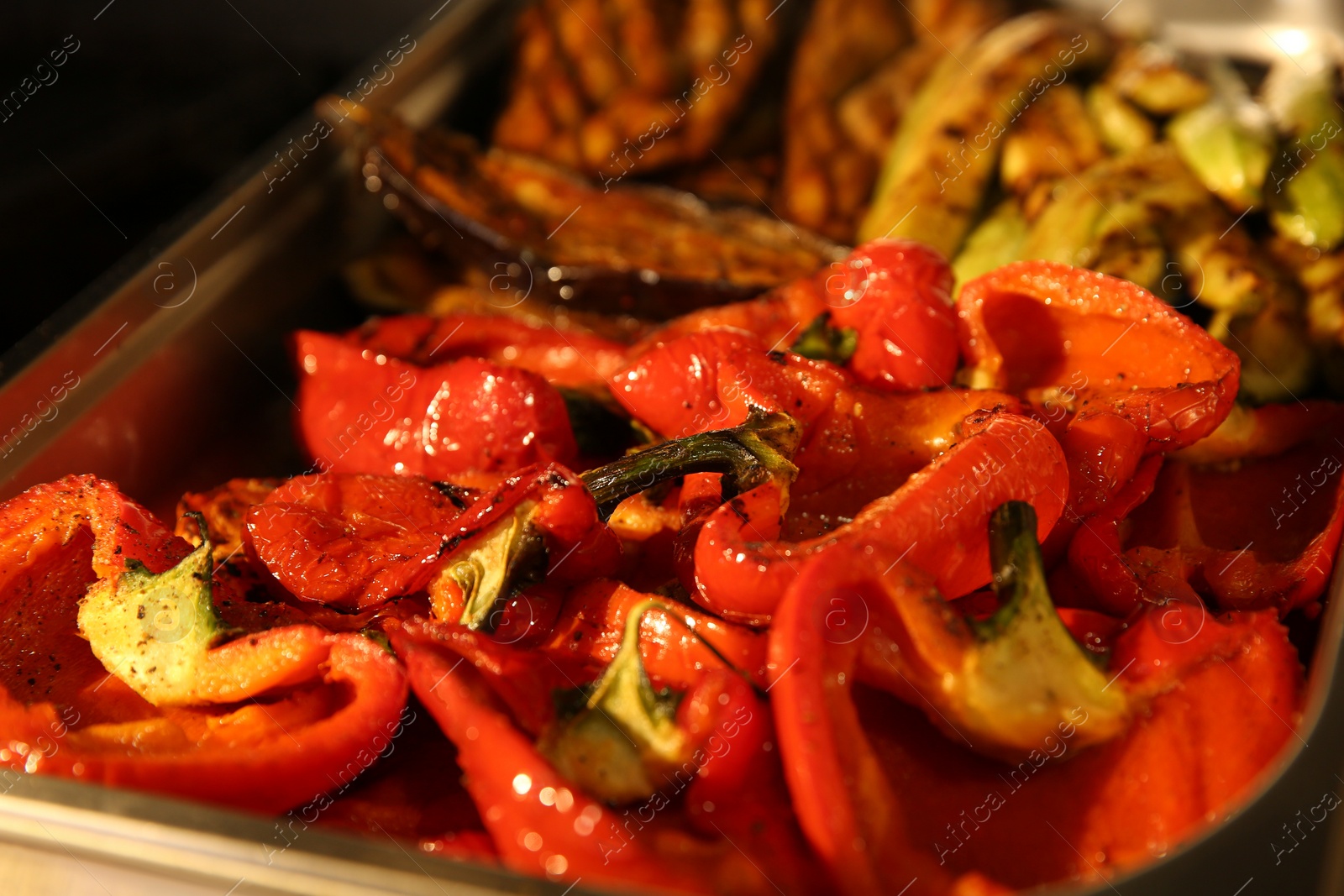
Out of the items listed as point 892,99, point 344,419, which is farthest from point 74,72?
point 892,99

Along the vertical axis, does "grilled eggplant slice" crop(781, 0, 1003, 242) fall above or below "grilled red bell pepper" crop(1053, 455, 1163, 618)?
above

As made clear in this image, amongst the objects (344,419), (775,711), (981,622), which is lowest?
(981,622)

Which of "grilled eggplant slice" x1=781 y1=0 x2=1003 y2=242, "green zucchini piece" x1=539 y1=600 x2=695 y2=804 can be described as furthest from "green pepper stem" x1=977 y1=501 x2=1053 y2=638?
"grilled eggplant slice" x1=781 y1=0 x2=1003 y2=242

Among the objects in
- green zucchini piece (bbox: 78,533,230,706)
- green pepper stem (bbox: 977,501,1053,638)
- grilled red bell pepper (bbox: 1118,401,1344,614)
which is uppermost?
green zucchini piece (bbox: 78,533,230,706)

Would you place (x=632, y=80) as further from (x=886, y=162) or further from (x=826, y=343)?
(x=826, y=343)

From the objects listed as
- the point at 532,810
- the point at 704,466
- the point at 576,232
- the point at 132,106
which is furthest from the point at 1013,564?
the point at 132,106

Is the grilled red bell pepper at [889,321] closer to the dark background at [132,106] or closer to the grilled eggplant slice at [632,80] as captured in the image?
the grilled eggplant slice at [632,80]

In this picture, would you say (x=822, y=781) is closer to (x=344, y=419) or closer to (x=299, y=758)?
(x=299, y=758)

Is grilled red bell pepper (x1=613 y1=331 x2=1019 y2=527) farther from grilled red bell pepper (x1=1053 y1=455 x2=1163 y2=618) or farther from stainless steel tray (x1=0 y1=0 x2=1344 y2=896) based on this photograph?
stainless steel tray (x1=0 y1=0 x2=1344 y2=896)
